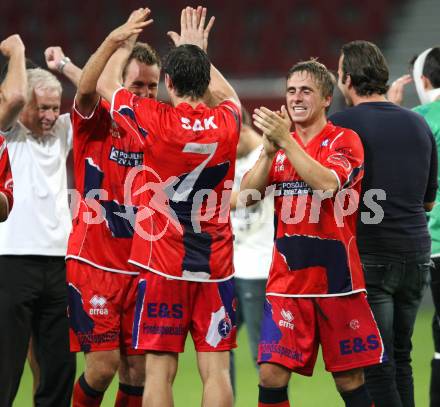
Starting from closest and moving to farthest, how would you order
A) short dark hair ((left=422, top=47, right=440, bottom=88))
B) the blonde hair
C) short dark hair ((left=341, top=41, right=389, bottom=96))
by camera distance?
short dark hair ((left=341, top=41, right=389, bottom=96))
the blonde hair
short dark hair ((left=422, top=47, right=440, bottom=88))

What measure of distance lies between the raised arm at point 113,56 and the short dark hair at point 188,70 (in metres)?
0.22

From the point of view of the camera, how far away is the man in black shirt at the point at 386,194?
463cm

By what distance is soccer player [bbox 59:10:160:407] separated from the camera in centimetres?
469

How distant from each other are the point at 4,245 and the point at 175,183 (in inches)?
43.7

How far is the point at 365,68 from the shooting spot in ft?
15.2

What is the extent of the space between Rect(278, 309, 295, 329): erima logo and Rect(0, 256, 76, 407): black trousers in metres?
1.32

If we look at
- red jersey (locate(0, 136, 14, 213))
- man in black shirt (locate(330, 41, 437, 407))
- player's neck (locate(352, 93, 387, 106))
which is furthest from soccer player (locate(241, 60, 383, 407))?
red jersey (locate(0, 136, 14, 213))

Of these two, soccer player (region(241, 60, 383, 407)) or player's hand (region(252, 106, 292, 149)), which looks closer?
player's hand (region(252, 106, 292, 149))

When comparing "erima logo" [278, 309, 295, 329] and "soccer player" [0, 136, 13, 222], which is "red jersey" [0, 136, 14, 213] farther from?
"erima logo" [278, 309, 295, 329]

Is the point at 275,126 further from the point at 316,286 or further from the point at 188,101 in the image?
the point at 316,286

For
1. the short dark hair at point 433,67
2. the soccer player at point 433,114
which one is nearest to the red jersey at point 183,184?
the soccer player at point 433,114

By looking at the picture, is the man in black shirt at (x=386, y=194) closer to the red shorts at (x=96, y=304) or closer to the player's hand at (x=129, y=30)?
the player's hand at (x=129, y=30)

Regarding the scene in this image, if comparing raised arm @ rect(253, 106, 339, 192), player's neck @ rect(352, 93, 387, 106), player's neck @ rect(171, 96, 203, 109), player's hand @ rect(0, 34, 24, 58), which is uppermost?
player's hand @ rect(0, 34, 24, 58)

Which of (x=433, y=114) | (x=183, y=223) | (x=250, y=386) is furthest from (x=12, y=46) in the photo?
(x=250, y=386)
